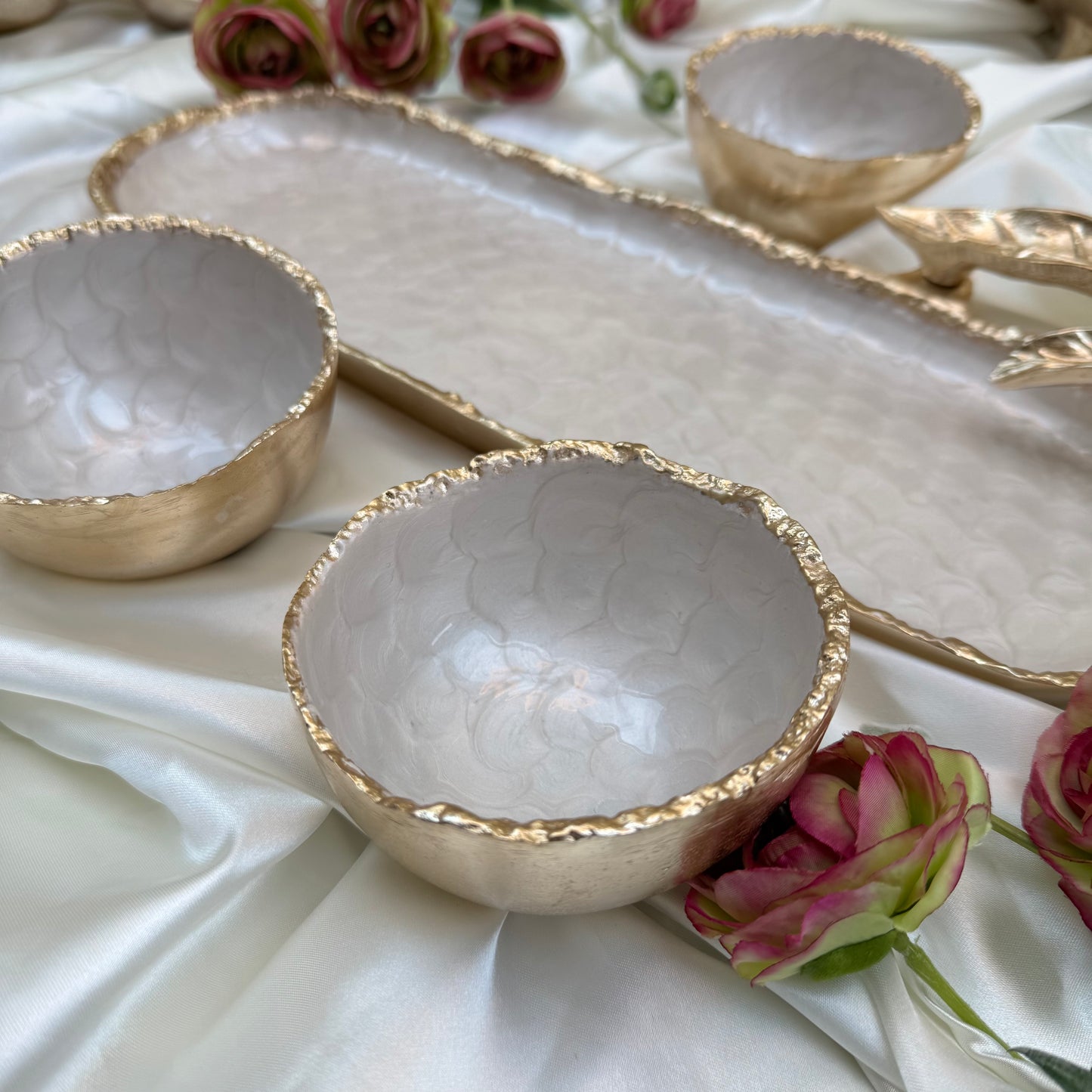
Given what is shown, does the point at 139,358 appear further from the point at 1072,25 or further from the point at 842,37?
the point at 1072,25

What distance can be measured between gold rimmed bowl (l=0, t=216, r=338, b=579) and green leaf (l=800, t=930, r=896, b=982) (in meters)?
0.38

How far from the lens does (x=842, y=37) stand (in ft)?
3.27

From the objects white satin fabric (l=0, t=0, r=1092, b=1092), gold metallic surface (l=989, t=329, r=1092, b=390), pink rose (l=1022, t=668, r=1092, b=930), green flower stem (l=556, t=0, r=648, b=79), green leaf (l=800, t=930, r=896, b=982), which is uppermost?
green flower stem (l=556, t=0, r=648, b=79)

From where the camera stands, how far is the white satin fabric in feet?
1.52

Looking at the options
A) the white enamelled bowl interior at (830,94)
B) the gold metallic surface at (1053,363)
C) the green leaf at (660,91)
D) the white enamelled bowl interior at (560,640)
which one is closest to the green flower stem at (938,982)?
the white enamelled bowl interior at (560,640)

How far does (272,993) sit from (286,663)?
6.0 inches

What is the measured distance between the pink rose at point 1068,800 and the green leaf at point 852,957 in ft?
0.28

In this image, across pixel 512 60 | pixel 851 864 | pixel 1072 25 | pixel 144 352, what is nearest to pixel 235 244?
pixel 144 352

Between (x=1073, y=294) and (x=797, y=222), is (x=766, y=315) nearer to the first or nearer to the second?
(x=797, y=222)

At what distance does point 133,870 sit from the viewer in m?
0.54

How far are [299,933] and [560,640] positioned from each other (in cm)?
20

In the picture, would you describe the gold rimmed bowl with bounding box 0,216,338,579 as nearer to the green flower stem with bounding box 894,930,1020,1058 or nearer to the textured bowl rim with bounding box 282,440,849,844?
the textured bowl rim with bounding box 282,440,849,844

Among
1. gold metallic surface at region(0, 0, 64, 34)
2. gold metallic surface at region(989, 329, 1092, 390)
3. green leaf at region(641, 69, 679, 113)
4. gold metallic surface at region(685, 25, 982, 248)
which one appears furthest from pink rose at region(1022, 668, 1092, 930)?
gold metallic surface at region(0, 0, 64, 34)

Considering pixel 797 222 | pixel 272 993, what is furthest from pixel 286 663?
pixel 797 222
